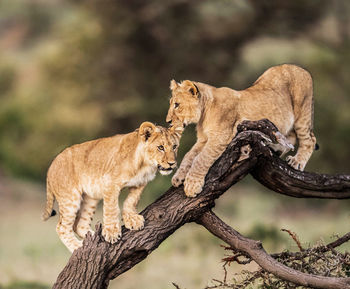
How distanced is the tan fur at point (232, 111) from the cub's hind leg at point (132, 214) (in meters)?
0.34

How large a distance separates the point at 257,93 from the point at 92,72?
10.9 meters

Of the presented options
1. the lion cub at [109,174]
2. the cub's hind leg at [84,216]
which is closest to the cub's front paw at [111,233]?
the lion cub at [109,174]

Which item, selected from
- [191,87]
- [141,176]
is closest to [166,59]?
[191,87]

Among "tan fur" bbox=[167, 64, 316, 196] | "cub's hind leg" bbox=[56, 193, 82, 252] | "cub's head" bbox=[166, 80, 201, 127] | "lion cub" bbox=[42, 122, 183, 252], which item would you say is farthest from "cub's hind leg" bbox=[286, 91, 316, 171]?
"cub's hind leg" bbox=[56, 193, 82, 252]

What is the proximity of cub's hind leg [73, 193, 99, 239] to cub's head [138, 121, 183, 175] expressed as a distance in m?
1.04

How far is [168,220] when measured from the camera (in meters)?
5.52

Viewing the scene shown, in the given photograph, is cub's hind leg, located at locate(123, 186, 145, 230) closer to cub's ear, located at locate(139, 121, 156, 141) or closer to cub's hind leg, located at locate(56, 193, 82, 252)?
cub's ear, located at locate(139, 121, 156, 141)

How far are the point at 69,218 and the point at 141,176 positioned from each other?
90 centimetres

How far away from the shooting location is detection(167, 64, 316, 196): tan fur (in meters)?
5.64

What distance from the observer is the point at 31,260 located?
11688mm

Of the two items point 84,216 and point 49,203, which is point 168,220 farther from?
point 49,203

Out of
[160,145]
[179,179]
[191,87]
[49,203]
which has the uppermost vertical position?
[49,203]

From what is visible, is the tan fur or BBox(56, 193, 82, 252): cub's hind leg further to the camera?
BBox(56, 193, 82, 252): cub's hind leg

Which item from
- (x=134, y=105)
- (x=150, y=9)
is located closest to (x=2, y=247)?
(x=134, y=105)
